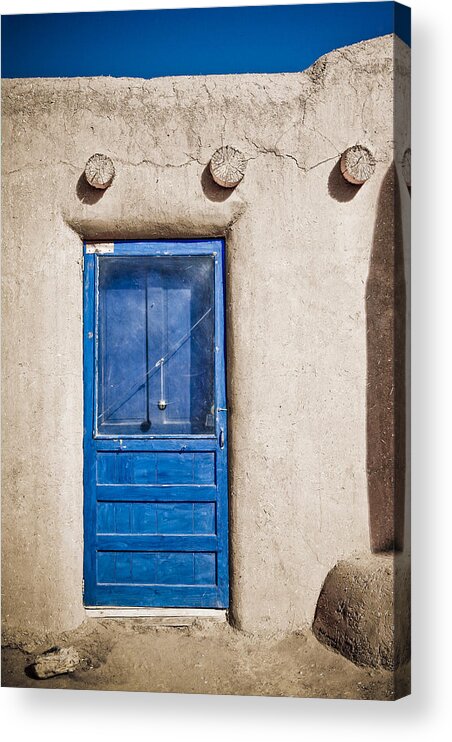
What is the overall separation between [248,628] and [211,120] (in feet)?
7.42

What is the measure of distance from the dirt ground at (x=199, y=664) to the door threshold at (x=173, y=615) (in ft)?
0.08

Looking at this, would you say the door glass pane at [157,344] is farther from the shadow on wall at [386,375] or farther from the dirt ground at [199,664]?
the dirt ground at [199,664]

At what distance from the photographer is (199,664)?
3.76 m

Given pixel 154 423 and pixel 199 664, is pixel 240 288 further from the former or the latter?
pixel 199 664

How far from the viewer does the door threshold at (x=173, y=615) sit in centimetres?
384

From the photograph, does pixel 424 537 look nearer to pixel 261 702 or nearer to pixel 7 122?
pixel 261 702

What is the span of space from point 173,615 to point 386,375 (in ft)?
4.69

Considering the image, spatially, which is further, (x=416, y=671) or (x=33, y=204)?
(x=33, y=204)

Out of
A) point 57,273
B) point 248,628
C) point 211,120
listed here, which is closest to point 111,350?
Result: point 57,273

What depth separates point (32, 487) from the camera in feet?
12.7

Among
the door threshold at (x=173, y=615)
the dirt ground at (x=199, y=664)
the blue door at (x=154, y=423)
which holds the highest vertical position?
the blue door at (x=154, y=423)

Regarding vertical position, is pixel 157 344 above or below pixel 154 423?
above

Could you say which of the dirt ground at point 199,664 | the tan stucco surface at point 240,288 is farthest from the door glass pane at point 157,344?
the dirt ground at point 199,664

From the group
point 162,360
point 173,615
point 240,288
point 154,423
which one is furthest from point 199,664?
point 240,288
